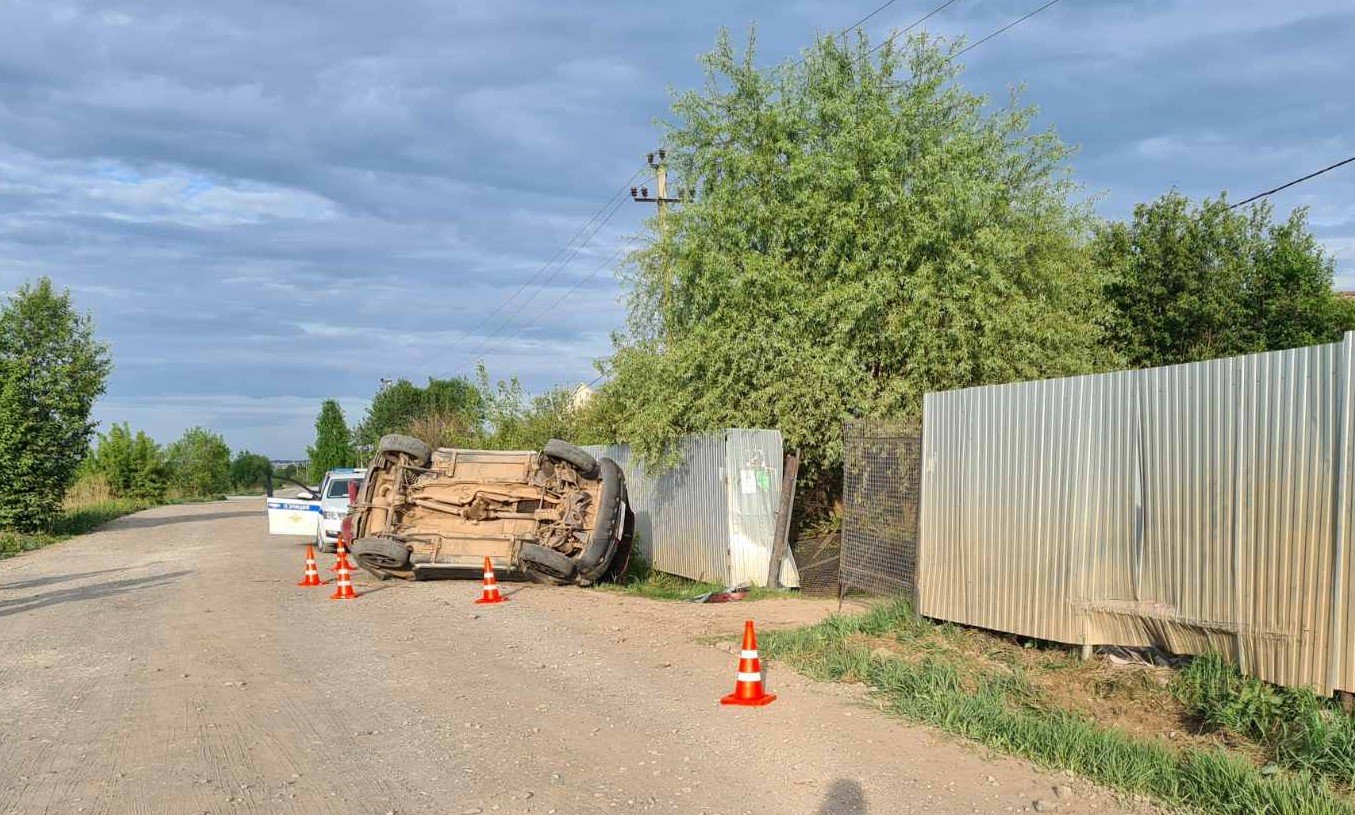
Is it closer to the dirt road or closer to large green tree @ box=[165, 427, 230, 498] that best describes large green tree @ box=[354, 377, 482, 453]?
large green tree @ box=[165, 427, 230, 498]

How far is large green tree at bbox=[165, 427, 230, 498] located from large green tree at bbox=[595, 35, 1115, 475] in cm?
6680

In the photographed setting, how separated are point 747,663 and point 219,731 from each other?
3.78 meters

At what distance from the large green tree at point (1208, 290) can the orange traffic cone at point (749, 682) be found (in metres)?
15.4

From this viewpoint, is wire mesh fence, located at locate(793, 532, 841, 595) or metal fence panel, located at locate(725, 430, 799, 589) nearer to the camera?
Answer: wire mesh fence, located at locate(793, 532, 841, 595)

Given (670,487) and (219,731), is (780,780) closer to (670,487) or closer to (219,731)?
(219,731)

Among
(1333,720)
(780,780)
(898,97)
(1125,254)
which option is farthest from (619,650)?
(1125,254)

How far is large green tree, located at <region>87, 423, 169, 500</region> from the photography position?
192 feet

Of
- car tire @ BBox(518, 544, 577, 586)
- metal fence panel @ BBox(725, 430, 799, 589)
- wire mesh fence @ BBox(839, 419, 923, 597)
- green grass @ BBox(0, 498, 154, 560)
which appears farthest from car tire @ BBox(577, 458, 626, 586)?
green grass @ BBox(0, 498, 154, 560)

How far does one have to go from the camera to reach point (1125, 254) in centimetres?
2156

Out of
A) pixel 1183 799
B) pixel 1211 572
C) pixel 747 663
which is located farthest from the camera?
pixel 747 663

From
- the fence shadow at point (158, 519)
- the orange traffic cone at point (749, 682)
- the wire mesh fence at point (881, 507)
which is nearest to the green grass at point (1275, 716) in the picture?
the orange traffic cone at point (749, 682)

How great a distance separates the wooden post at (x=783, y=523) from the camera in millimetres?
14547

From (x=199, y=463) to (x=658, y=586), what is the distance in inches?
2902

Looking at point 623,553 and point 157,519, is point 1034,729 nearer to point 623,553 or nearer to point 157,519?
point 623,553
